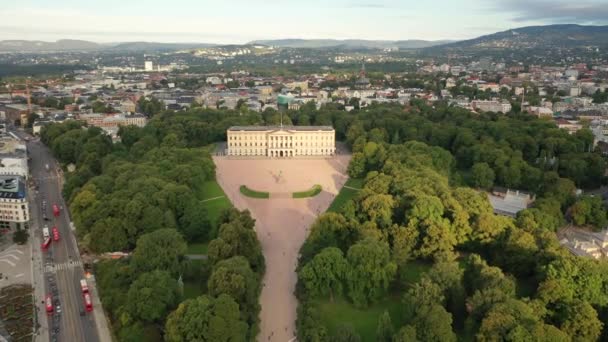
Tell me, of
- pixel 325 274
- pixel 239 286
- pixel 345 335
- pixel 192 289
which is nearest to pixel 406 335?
pixel 345 335

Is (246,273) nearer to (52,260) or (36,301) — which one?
(36,301)

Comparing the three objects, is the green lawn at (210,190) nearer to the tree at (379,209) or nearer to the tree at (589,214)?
the tree at (379,209)

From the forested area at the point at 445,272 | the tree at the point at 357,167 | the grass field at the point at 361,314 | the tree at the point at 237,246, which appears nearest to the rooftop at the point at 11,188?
the tree at the point at 237,246

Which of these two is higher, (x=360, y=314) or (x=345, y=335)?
(x=345, y=335)

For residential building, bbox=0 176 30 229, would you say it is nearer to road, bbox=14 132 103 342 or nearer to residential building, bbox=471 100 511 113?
road, bbox=14 132 103 342

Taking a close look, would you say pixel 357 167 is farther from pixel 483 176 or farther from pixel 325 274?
pixel 325 274

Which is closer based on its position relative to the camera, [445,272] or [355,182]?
[445,272]

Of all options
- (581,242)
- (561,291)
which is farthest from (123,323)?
(581,242)
